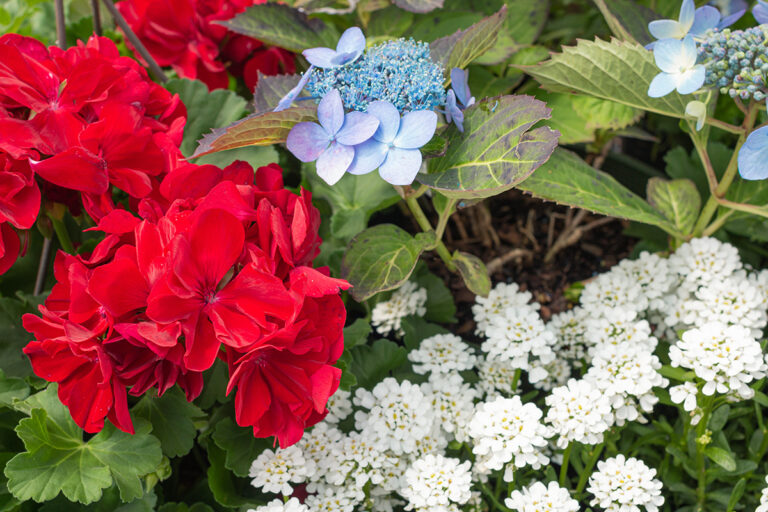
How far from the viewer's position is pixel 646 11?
1143 millimetres

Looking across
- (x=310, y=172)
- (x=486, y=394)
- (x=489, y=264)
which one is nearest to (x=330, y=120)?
(x=310, y=172)

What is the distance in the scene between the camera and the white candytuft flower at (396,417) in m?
0.87

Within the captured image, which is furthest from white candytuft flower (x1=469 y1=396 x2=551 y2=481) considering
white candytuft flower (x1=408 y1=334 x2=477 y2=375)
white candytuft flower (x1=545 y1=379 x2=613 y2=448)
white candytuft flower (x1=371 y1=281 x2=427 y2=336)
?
white candytuft flower (x1=371 y1=281 x2=427 y2=336)

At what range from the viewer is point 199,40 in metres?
1.18

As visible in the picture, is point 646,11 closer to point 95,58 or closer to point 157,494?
point 95,58

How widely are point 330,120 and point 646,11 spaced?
67 centimetres

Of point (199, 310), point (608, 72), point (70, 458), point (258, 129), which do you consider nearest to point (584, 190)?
point (608, 72)

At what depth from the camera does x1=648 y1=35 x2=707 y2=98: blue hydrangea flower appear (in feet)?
2.76

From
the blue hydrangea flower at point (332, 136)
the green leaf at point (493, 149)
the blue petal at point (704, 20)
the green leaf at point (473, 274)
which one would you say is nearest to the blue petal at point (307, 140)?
the blue hydrangea flower at point (332, 136)

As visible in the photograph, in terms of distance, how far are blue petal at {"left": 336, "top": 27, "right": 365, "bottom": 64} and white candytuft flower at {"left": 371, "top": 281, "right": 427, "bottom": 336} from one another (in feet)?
1.31

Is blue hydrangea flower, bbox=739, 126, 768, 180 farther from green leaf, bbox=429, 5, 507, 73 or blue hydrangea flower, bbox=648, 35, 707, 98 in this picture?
green leaf, bbox=429, 5, 507, 73

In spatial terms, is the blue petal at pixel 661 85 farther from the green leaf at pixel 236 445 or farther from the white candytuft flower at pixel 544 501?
the green leaf at pixel 236 445

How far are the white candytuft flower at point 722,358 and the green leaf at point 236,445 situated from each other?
532 mm

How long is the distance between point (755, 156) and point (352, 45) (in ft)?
1.59
